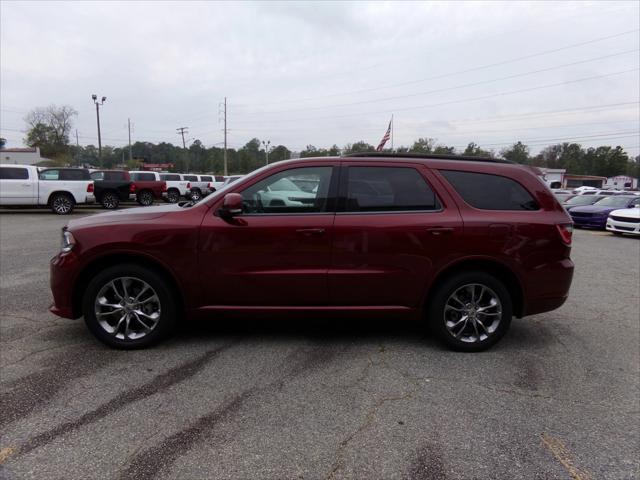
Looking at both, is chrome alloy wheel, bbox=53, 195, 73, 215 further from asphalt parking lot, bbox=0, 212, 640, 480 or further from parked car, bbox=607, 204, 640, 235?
parked car, bbox=607, 204, 640, 235

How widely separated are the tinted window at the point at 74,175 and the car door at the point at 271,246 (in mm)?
15917

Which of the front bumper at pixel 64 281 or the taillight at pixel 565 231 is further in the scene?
the taillight at pixel 565 231

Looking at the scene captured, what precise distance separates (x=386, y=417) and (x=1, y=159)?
253 ft

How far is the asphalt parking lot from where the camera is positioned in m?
2.46

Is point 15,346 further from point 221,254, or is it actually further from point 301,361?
point 301,361

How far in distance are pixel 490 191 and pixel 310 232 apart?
173 centimetres

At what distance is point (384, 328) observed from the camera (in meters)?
4.62

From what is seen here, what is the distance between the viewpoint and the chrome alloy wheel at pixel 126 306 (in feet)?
12.7

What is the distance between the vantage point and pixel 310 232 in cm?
380

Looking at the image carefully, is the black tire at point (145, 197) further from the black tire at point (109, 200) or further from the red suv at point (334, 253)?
the red suv at point (334, 253)

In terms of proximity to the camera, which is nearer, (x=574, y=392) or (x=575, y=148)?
(x=574, y=392)

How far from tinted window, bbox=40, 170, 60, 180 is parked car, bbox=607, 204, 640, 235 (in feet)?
67.4

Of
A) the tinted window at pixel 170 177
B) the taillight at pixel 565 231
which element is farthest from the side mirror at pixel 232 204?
the tinted window at pixel 170 177

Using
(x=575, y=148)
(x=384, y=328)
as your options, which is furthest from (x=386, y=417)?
(x=575, y=148)
